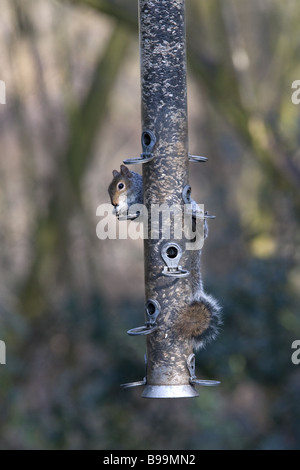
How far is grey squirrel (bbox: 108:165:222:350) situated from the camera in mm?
3408

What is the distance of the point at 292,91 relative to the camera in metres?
7.45

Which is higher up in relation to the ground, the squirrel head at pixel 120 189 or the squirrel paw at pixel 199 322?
the squirrel head at pixel 120 189

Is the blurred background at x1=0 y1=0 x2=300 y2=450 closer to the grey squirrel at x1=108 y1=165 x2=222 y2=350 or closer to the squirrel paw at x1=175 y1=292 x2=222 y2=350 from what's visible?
the grey squirrel at x1=108 y1=165 x2=222 y2=350

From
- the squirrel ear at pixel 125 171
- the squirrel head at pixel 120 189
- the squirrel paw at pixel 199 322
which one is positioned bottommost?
the squirrel paw at pixel 199 322

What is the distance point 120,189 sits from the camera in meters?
3.57

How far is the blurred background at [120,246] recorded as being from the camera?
675 centimetres

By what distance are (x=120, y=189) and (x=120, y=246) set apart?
6247 millimetres

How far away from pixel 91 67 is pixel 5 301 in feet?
10.0

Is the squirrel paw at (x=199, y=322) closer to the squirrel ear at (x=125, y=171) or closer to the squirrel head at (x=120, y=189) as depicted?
the squirrel head at (x=120, y=189)

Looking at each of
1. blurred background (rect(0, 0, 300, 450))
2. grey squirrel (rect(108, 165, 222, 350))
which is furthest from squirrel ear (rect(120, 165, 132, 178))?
blurred background (rect(0, 0, 300, 450))

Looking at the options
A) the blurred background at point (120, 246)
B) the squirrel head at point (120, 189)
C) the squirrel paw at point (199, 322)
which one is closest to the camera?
the squirrel paw at point (199, 322)

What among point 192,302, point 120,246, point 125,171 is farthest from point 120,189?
point 120,246

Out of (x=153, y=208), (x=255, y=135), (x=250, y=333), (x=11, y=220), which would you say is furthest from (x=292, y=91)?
(x=153, y=208)

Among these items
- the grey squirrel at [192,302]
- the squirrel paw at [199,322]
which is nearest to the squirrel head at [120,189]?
the grey squirrel at [192,302]
